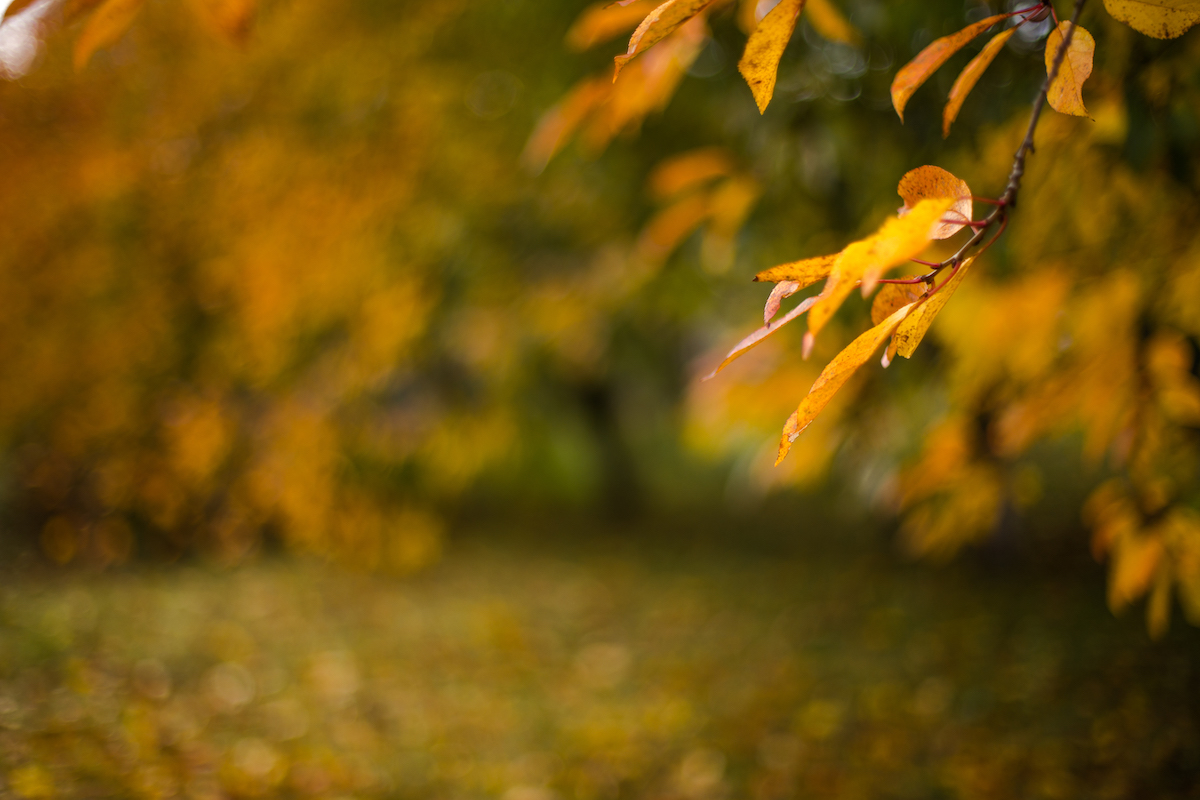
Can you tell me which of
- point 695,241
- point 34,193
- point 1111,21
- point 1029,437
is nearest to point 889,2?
point 1111,21

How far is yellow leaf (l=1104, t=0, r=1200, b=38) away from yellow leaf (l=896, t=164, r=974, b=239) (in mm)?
265

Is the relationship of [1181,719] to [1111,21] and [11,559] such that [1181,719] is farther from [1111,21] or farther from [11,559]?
[11,559]

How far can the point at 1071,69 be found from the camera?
2.07 ft

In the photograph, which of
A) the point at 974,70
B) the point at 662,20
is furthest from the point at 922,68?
the point at 662,20

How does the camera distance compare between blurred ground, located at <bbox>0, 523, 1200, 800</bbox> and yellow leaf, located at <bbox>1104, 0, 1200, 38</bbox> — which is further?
blurred ground, located at <bbox>0, 523, 1200, 800</bbox>

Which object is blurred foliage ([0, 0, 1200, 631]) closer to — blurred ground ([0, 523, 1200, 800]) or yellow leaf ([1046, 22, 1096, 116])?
yellow leaf ([1046, 22, 1096, 116])

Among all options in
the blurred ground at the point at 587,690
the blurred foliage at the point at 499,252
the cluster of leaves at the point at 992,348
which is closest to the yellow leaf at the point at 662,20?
the cluster of leaves at the point at 992,348

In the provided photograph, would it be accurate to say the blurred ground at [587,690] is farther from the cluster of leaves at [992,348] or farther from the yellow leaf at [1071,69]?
the yellow leaf at [1071,69]

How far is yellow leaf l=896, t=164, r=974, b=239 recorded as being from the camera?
0.56m

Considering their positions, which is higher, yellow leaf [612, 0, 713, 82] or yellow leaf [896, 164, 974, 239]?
yellow leaf [612, 0, 713, 82]

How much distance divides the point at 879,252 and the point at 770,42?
0.86 feet

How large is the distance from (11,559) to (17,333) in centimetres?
194

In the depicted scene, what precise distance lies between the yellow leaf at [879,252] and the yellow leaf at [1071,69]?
0.27 metres

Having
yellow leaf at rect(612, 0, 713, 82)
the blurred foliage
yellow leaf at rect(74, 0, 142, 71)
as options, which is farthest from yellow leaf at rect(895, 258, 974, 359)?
yellow leaf at rect(74, 0, 142, 71)
